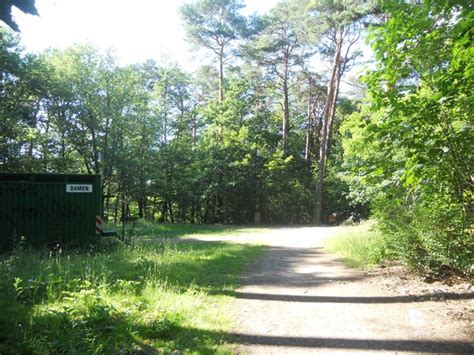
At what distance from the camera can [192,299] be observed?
5.66m

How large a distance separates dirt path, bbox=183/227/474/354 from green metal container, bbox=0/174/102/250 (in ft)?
21.2

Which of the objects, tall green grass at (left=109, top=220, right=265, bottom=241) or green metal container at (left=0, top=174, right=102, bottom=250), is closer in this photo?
green metal container at (left=0, top=174, right=102, bottom=250)

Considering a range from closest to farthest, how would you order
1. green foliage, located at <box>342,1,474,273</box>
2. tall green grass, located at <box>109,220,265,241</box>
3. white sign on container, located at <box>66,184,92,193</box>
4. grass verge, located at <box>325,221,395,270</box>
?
green foliage, located at <box>342,1,474,273</box>, grass verge, located at <box>325,221,395,270</box>, white sign on container, located at <box>66,184,92,193</box>, tall green grass, located at <box>109,220,265,241</box>

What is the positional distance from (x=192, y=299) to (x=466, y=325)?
3690 mm

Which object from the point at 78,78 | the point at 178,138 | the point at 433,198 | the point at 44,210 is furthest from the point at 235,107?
the point at 433,198

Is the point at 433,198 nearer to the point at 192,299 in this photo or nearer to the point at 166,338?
the point at 192,299

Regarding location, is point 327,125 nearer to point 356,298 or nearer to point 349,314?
point 356,298

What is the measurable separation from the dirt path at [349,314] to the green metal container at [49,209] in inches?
255

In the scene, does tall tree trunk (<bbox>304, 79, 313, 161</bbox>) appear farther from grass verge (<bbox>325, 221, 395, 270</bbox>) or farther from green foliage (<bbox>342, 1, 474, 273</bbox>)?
green foliage (<bbox>342, 1, 474, 273</bbox>)

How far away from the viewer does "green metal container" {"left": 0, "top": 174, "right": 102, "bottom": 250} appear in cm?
1119

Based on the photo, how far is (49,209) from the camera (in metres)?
11.6

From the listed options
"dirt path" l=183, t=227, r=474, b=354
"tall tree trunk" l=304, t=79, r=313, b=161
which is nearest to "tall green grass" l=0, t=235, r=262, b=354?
"dirt path" l=183, t=227, r=474, b=354

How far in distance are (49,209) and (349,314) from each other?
974 centimetres

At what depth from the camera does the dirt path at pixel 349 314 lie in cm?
429
